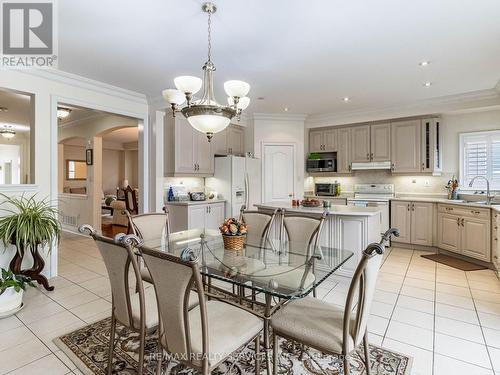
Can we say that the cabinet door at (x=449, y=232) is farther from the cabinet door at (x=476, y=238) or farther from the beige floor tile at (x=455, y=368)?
the beige floor tile at (x=455, y=368)

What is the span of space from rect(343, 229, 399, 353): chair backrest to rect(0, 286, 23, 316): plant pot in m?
2.93

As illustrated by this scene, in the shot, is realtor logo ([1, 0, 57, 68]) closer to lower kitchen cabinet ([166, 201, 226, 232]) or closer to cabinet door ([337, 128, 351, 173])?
lower kitchen cabinet ([166, 201, 226, 232])

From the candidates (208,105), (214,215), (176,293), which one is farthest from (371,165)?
(176,293)

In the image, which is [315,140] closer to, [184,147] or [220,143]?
[220,143]

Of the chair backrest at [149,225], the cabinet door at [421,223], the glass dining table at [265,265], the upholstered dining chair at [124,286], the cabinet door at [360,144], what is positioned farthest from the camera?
the cabinet door at [360,144]

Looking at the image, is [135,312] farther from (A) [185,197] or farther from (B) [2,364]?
(A) [185,197]

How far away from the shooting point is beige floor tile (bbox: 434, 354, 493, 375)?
1.80 metres

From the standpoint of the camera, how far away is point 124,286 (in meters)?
1.61

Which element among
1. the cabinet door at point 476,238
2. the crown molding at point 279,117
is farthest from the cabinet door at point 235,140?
the cabinet door at point 476,238

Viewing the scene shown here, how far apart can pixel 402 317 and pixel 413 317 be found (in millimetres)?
100

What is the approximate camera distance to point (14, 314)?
2562mm

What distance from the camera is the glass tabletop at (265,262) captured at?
1633mm

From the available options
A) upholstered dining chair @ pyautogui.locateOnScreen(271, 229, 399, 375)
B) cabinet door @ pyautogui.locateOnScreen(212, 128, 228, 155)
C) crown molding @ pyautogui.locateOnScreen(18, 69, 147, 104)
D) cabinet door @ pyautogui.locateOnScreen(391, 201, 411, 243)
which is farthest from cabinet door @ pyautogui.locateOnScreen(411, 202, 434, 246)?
crown molding @ pyautogui.locateOnScreen(18, 69, 147, 104)

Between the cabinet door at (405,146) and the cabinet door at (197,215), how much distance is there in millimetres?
3675
